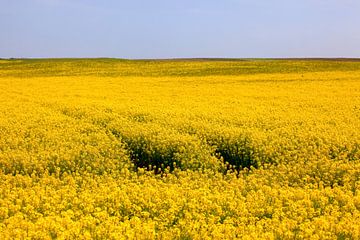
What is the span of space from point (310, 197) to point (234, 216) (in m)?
1.19

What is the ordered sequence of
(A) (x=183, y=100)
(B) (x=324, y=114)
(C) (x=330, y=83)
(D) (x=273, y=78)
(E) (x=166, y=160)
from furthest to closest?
(D) (x=273, y=78)
(C) (x=330, y=83)
(A) (x=183, y=100)
(B) (x=324, y=114)
(E) (x=166, y=160)

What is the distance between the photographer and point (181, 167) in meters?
9.16

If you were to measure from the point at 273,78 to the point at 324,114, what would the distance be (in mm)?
15072

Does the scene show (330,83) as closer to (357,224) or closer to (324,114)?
(324,114)

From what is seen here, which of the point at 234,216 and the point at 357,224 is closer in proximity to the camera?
the point at 357,224

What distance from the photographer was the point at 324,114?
1402cm

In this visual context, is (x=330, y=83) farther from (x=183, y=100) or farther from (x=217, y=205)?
(x=217, y=205)

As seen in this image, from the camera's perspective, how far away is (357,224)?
207 inches

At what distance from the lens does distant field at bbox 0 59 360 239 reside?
5344 mm

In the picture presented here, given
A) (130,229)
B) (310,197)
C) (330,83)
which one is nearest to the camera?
(130,229)

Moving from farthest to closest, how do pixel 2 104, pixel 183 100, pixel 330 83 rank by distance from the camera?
pixel 330 83 → pixel 183 100 → pixel 2 104

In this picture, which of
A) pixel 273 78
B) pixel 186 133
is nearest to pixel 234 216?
pixel 186 133

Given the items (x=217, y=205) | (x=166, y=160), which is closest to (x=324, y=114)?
(x=166, y=160)

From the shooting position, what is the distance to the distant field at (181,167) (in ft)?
17.5
